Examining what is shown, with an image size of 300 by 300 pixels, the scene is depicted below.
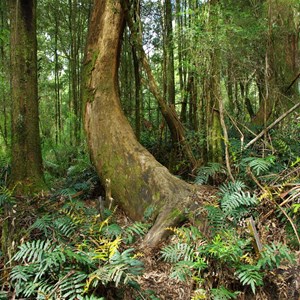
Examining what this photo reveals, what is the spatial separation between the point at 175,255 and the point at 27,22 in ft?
13.6

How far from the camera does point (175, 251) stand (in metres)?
3.13

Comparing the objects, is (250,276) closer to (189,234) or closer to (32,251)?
(189,234)

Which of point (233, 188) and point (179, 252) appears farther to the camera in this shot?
point (233, 188)

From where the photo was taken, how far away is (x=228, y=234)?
3.13m

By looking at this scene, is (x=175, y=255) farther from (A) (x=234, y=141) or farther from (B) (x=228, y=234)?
(A) (x=234, y=141)

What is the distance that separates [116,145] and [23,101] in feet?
5.17

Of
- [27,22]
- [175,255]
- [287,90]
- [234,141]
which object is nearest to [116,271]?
[175,255]

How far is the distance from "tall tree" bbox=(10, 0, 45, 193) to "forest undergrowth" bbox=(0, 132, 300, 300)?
71cm

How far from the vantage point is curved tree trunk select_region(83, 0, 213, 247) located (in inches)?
161

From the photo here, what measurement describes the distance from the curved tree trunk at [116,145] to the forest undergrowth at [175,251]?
0.92ft

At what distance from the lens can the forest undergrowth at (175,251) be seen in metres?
2.66

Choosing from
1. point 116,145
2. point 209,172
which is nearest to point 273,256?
point 209,172

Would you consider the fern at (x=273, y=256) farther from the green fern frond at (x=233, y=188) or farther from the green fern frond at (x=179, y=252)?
the green fern frond at (x=233, y=188)

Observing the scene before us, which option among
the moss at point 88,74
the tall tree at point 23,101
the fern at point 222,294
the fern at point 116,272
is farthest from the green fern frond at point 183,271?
the moss at point 88,74
